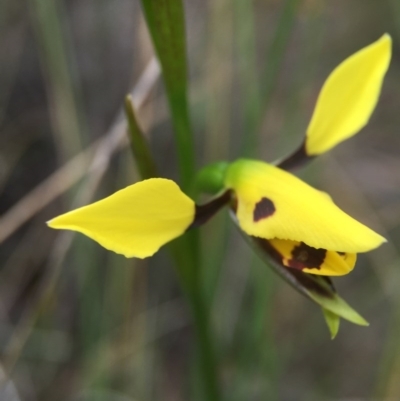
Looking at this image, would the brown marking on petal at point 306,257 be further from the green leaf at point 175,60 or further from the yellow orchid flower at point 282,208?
the green leaf at point 175,60

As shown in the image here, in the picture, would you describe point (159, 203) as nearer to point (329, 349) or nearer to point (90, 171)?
point (90, 171)

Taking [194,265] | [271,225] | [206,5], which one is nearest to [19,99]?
[206,5]

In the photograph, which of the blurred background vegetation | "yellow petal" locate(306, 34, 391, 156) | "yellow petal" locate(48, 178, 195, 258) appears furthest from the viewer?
the blurred background vegetation

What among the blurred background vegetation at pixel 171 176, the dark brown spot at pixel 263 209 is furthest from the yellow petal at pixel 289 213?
the blurred background vegetation at pixel 171 176

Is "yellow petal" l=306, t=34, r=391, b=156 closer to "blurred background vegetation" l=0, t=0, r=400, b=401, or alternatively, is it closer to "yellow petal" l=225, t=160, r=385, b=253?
"yellow petal" l=225, t=160, r=385, b=253

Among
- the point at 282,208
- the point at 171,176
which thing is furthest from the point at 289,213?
the point at 171,176

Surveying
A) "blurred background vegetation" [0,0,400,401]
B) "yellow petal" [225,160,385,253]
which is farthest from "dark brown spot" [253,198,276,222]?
"blurred background vegetation" [0,0,400,401]

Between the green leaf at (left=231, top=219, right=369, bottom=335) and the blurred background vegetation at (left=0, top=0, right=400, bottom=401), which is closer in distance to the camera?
the green leaf at (left=231, top=219, right=369, bottom=335)

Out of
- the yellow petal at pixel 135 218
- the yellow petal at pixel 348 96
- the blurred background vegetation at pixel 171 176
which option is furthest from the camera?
the blurred background vegetation at pixel 171 176
